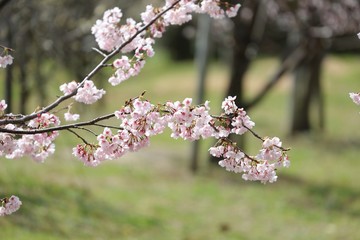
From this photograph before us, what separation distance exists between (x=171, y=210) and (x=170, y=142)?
251 inches

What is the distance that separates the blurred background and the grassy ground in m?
0.02

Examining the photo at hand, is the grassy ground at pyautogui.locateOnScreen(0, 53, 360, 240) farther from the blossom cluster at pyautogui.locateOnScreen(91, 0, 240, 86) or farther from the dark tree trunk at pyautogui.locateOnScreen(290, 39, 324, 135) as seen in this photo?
the blossom cluster at pyautogui.locateOnScreen(91, 0, 240, 86)

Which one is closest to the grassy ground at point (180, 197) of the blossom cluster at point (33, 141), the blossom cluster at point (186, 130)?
the blossom cluster at point (33, 141)

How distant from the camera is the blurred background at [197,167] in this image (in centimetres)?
848

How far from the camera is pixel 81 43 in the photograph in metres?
13.1

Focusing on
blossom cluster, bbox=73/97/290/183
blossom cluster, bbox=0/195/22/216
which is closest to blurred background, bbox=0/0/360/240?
blossom cluster, bbox=73/97/290/183

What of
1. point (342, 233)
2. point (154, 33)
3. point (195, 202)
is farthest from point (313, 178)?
point (154, 33)

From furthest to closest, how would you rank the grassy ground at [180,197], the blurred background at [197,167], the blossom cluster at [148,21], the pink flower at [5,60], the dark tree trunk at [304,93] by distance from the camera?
1. the dark tree trunk at [304,93]
2. the blurred background at [197,167]
3. the grassy ground at [180,197]
4. the blossom cluster at [148,21]
5. the pink flower at [5,60]

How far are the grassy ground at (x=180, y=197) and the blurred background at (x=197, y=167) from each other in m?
0.02

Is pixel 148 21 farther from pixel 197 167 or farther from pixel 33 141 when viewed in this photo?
pixel 197 167

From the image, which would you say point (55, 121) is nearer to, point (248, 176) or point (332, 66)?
point (248, 176)

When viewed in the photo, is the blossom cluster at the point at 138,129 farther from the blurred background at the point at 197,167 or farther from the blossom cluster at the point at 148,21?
the blurred background at the point at 197,167

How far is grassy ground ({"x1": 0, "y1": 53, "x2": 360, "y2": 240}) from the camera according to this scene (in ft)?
26.6

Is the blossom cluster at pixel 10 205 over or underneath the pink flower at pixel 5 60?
underneath
